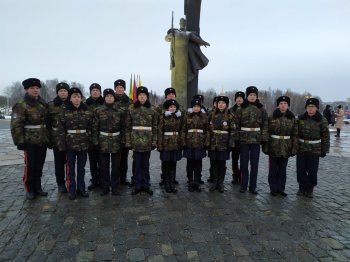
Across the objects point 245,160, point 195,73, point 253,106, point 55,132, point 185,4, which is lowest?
point 245,160

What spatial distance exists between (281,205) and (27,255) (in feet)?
13.8

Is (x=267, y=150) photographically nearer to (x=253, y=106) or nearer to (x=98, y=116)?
(x=253, y=106)

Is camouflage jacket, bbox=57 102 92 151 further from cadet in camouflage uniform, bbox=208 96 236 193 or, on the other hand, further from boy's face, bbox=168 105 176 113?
cadet in camouflage uniform, bbox=208 96 236 193

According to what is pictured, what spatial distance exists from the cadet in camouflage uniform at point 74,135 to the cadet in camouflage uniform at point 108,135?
19cm

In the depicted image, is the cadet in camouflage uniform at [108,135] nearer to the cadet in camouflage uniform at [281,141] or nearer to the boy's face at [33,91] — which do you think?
the boy's face at [33,91]

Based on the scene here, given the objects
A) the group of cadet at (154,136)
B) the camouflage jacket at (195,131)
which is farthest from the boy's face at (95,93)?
the camouflage jacket at (195,131)

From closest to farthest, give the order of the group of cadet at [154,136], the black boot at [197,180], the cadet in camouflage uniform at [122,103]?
the group of cadet at [154,136], the black boot at [197,180], the cadet in camouflage uniform at [122,103]

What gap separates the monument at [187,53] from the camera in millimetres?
9898

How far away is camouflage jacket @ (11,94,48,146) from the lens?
535cm

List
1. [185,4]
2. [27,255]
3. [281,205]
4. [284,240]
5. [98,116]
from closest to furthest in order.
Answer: [27,255] < [284,240] < [281,205] < [98,116] < [185,4]

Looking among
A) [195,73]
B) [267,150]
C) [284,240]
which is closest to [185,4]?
[195,73]

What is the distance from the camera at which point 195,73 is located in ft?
34.1

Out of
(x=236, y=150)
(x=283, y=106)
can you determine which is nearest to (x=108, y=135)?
(x=236, y=150)

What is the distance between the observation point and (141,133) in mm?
5734
